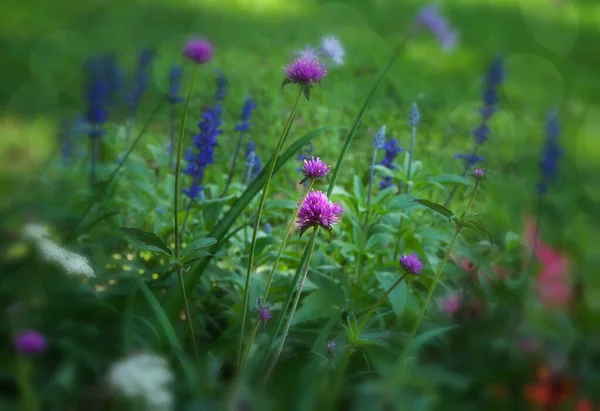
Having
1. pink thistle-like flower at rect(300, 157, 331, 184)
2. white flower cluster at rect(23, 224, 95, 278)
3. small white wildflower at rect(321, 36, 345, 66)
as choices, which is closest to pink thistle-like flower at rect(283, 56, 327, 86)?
pink thistle-like flower at rect(300, 157, 331, 184)

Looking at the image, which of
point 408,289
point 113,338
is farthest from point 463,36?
point 113,338

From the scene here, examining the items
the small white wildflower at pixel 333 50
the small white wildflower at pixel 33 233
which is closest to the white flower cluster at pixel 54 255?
the small white wildflower at pixel 33 233

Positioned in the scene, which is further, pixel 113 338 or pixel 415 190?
pixel 415 190

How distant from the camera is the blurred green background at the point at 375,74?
2502mm

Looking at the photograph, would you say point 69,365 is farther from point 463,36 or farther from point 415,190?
point 463,36

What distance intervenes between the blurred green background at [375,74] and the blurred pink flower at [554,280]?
38mm

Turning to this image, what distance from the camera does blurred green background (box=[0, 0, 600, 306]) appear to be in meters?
2.50

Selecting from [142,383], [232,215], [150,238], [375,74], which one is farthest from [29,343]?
[375,74]

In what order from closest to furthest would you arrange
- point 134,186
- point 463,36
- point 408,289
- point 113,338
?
point 113,338
point 408,289
point 134,186
point 463,36

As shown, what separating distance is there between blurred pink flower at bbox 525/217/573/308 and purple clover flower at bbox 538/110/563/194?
0.36 metres

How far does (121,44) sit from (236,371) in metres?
2.92

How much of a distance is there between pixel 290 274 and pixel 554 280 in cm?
64

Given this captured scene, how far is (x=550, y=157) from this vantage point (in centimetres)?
183

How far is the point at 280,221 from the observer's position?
2.18m
